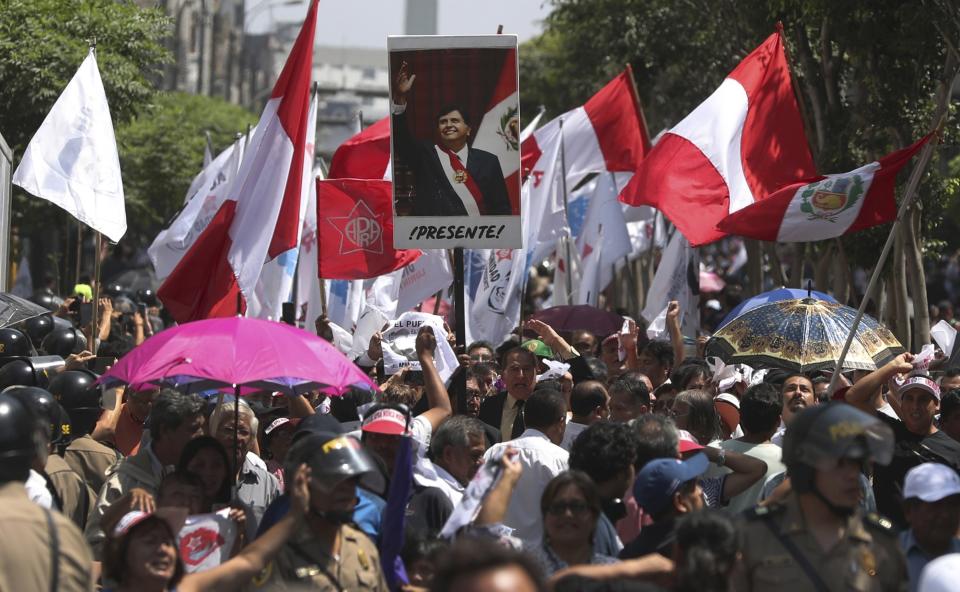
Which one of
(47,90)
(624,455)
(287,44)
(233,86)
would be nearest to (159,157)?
(47,90)

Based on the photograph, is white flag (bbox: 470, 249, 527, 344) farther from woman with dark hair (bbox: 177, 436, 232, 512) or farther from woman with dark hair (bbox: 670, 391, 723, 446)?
woman with dark hair (bbox: 177, 436, 232, 512)

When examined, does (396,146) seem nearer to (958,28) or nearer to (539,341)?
(539,341)

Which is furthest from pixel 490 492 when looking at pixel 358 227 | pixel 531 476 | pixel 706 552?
pixel 358 227

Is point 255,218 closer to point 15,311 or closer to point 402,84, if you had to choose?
point 402,84

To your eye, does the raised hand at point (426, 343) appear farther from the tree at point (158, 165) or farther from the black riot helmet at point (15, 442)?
the tree at point (158, 165)

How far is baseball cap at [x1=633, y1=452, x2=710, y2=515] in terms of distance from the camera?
525 cm

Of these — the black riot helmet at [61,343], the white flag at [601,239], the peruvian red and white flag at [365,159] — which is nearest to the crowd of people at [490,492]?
the black riot helmet at [61,343]

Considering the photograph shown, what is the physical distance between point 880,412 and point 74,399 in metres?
4.15

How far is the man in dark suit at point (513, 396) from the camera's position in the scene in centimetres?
845

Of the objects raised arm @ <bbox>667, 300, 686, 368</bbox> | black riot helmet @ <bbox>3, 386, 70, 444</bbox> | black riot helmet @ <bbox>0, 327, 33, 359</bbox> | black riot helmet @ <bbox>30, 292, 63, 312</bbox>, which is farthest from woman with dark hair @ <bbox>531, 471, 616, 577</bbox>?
black riot helmet @ <bbox>30, 292, 63, 312</bbox>

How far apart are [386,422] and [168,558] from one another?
1.79m

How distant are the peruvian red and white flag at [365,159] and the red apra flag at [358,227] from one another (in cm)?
157

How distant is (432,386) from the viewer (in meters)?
6.90

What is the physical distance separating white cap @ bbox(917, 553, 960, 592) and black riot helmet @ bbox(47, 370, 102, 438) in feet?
15.1
